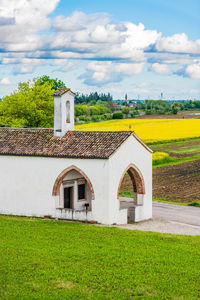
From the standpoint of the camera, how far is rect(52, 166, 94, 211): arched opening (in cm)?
2848

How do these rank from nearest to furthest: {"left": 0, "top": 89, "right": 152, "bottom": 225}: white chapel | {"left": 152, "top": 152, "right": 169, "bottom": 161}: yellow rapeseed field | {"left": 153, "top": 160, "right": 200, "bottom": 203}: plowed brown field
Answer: {"left": 0, "top": 89, "right": 152, "bottom": 225}: white chapel
{"left": 153, "top": 160, "right": 200, "bottom": 203}: plowed brown field
{"left": 152, "top": 152, "right": 169, "bottom": 161}: yellow rapeseed field

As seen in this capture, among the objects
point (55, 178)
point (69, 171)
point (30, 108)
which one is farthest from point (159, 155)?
point (55, 178)

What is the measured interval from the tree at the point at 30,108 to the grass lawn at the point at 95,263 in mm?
33677

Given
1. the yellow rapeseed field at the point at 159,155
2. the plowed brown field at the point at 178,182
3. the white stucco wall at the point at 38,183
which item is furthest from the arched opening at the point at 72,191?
the yellow rapeseed field at the point at 159,155

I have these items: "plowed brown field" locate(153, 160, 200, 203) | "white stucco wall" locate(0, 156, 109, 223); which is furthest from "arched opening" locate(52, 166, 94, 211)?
"plowed brown field" locate(153, 160, 200, 203)

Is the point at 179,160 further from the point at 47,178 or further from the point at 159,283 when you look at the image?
the point at 159,283

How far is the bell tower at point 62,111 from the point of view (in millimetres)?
29734

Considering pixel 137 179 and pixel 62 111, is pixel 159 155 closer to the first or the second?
pixel 137 179

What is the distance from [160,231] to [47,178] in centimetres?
696

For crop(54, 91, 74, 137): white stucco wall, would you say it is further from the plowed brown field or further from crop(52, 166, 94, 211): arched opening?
the plowed brown field

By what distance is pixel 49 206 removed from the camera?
28.2m

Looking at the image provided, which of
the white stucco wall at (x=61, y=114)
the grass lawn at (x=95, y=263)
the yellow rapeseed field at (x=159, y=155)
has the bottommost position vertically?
the grass lawn at (x=95, y=263)

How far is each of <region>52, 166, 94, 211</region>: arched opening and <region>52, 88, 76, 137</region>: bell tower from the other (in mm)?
2562

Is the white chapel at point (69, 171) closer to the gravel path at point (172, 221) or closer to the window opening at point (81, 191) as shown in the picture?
the window opening at point (81, 191)
